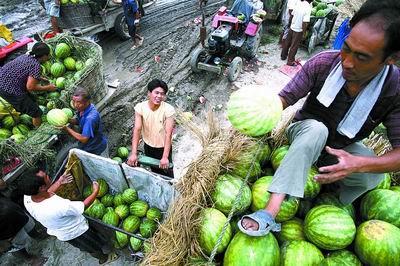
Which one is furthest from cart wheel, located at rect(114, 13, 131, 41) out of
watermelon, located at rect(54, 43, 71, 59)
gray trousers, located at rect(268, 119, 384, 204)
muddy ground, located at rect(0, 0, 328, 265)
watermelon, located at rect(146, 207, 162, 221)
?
gray trousers, located at rect(268, 119, 384, 204)

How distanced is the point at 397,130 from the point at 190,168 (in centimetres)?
159

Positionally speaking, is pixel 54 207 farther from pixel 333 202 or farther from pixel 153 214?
pixel 333 202

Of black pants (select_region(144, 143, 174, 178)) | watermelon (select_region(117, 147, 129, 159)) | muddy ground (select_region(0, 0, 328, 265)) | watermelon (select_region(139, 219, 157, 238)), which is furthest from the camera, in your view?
muddy ground (select_region(0, 0, 328, 265))

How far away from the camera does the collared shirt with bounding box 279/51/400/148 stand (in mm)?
2127

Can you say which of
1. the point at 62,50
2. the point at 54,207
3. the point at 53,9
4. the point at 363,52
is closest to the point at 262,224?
the point at 363,52

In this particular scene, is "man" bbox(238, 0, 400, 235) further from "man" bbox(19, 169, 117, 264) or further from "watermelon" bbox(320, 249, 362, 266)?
"man" bbox(19, 169, 117, 264)

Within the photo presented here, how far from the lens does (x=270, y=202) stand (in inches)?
81.4

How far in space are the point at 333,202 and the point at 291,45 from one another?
678 centimetres

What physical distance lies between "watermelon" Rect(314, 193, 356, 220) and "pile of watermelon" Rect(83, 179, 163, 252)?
6.18ft

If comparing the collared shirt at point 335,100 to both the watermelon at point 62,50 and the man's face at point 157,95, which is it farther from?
the watermelon at point 62,50

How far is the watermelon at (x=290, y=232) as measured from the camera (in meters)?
2.23

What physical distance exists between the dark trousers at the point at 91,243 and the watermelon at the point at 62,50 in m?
3.87

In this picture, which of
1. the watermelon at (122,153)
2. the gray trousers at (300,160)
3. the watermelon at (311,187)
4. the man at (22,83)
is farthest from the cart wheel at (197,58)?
the gray trousers at (300,160)

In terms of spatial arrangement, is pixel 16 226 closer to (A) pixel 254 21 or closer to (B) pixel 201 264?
(B) pixel 201 264
